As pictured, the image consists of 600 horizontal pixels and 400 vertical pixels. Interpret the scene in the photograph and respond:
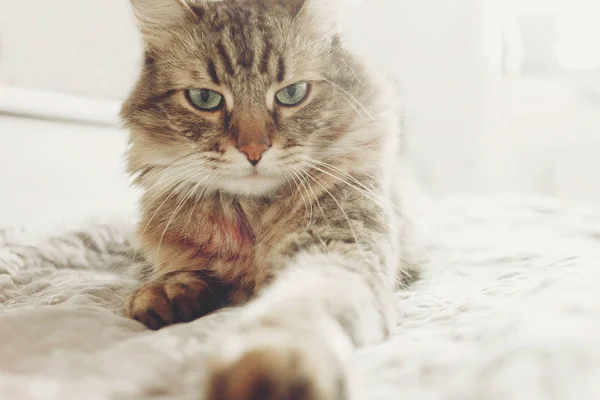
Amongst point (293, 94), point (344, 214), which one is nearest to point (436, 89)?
point (293, 94)

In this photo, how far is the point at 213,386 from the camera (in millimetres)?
436

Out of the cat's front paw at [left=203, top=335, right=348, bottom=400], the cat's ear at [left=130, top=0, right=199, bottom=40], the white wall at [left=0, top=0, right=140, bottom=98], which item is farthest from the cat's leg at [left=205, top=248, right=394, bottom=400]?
the white wall at [left=0, top=0, right=140, bottom=98]

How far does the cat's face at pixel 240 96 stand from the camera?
0.99 m

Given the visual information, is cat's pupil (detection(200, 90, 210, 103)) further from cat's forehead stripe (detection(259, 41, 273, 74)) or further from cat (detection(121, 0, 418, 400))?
cat's forehead stripe (detection(259, 41, 273, 74))

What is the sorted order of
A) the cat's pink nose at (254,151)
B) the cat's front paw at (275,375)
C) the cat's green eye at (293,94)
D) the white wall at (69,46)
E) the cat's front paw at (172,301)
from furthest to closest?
1. the white wall at (69,46)
2. the cat's green eye at (293,94)
3. the cat's pink nose at (254,151)
4. the cat's front paw at (172,301)
5. the cat's front paw at (275,375)

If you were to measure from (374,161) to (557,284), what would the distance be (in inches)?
18.1

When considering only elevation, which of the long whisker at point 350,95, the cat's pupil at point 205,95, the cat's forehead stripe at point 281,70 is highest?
the cat's forehead stripe at point 281,70

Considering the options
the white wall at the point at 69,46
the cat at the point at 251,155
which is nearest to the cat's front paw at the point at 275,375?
the cat at the point at 251,155

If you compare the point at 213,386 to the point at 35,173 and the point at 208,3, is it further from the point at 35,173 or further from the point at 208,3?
the point at 35,173

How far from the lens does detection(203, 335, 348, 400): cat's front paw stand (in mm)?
420

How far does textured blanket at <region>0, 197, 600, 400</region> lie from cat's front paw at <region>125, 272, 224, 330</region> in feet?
0.13

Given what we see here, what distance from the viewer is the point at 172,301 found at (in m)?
0.88

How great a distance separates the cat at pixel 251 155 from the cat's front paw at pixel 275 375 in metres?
0.32

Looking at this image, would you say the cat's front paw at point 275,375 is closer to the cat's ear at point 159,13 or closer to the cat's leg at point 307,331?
the cat's leg at point 307,331
